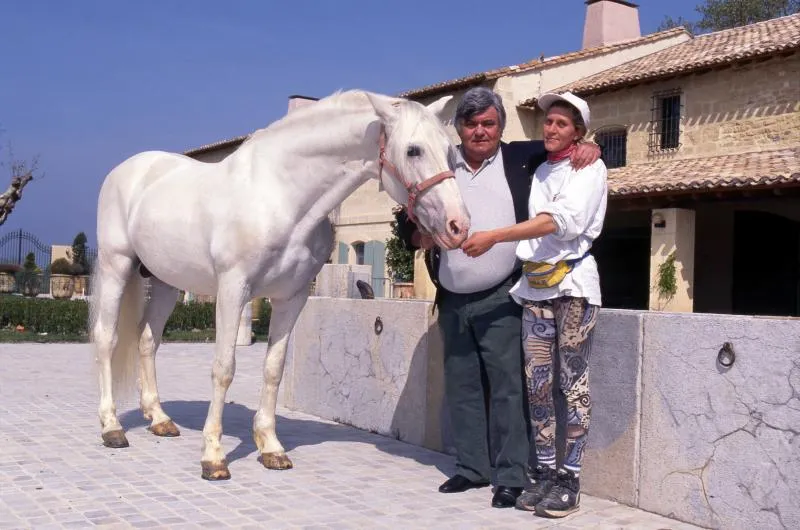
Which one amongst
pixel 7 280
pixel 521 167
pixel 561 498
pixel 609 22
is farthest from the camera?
pixel 7 280

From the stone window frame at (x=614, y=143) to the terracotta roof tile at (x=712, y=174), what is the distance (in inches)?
65.7

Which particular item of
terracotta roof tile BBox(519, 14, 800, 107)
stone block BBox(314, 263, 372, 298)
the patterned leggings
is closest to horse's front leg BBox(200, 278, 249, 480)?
the patterned leggings

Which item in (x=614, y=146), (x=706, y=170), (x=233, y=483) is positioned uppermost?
(x=614, y=146)

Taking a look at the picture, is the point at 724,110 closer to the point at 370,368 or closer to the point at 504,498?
the point at 370,368

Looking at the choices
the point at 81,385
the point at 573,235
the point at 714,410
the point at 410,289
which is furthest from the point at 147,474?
the point at 410,289

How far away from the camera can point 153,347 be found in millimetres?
5875

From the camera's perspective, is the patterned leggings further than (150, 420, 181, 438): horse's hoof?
No

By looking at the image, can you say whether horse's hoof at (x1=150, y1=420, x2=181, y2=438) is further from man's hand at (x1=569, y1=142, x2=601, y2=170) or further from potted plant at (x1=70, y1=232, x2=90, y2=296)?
potted plant at (x1=70, y1=232, x2=90, y2=296)

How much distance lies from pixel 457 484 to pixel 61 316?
13.8 metres

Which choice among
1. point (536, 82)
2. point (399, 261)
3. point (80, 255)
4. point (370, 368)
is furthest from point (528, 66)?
point (80, 255)

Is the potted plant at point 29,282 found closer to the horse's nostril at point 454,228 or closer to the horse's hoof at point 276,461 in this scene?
the horse's hoof at point 276,461

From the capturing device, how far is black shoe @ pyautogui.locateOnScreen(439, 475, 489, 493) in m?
4.28

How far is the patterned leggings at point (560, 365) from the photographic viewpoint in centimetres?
377

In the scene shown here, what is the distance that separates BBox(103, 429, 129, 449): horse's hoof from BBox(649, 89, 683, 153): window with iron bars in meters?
15.6
